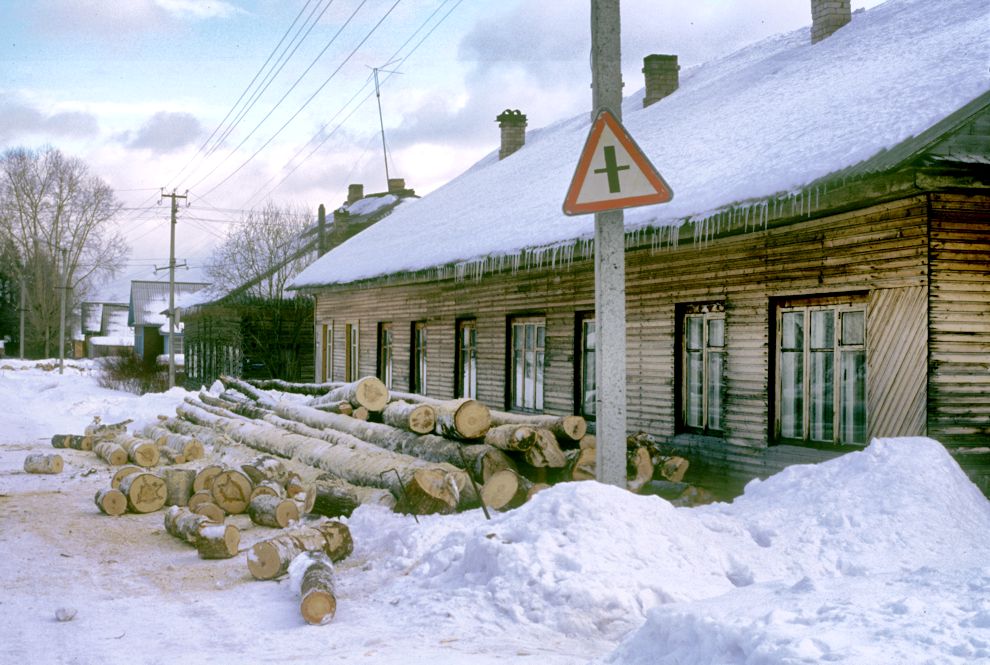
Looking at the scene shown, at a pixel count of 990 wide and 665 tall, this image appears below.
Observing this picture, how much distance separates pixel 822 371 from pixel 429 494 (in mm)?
4065

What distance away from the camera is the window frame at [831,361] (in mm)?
8695

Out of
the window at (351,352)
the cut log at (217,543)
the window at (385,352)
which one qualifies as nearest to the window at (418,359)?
the window at (385,352)

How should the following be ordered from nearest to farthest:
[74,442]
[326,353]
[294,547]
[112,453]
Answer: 1. [294,547]
2. [112,453]
3. [74,442]
4. [326,353]

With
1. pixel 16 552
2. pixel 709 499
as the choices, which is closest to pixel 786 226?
pixel 709 499

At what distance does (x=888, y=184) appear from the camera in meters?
7.57

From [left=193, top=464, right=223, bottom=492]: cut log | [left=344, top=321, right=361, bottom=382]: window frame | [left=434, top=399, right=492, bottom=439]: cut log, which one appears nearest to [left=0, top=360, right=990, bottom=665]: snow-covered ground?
[left=434, top=399, right=492, bottom=439]: cut log

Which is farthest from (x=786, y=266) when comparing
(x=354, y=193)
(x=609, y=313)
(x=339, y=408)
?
(x=354, y=193)

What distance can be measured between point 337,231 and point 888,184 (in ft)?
110

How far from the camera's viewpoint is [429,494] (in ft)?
26.8

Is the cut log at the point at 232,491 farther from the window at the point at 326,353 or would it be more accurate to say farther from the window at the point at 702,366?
the window at the point at 326,353

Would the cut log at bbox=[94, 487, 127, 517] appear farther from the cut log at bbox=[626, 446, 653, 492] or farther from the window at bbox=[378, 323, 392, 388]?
the window at bbox=[378, 323, 392, 388]

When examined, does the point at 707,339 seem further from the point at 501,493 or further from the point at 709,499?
the point at 501,493

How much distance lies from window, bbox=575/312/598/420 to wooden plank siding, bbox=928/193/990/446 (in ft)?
17.9

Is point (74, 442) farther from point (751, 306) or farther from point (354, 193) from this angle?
point (354, 193)
